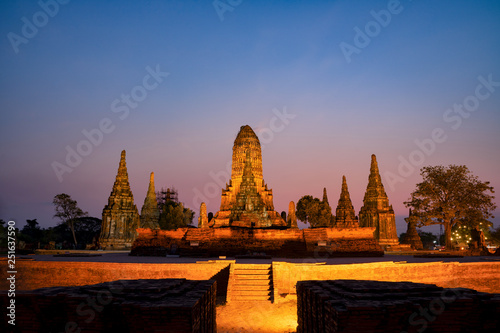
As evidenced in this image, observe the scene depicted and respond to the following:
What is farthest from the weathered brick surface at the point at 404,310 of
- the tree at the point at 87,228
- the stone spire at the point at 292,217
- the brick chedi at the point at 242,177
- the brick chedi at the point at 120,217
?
the tree at the point at 87,228

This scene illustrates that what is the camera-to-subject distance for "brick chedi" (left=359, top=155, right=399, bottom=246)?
117 ft

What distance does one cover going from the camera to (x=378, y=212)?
3631 centimetres

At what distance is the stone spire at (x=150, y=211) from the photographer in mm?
46844

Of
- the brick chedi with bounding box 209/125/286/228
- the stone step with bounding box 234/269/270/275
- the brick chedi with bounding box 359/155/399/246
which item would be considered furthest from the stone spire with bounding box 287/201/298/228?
the stone step with bounding box 234/269/270/275

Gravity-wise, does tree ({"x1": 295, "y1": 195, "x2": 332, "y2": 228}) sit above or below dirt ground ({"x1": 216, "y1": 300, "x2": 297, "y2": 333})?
above

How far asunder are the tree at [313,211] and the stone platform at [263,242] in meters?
30.5

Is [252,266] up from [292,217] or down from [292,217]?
down

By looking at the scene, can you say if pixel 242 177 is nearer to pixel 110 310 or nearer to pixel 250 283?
pixel 250 283

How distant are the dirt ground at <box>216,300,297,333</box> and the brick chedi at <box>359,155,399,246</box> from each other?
25758 millimetres

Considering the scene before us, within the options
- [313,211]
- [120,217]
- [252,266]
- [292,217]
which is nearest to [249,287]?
[252,266]

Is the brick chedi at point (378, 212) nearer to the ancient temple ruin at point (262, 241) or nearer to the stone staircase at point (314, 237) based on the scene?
the ancient temple ruin at point (262, 241)

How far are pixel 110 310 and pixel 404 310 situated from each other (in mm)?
4722

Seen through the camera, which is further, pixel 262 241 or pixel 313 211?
pixel 313 211

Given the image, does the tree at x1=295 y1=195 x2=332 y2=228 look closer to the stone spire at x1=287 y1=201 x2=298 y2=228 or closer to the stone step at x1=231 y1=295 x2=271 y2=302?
the stone spire at x1=287 y1=201 x2=298 y2=228
